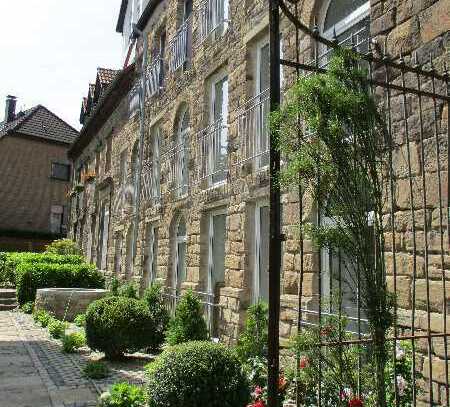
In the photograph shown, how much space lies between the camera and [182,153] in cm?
1032

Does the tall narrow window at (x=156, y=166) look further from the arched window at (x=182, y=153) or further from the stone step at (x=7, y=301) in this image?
the stone step at (x=7, y=301)

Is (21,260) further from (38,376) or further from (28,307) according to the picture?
(38,376)

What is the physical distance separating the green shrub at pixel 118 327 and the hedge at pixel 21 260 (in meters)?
9.62

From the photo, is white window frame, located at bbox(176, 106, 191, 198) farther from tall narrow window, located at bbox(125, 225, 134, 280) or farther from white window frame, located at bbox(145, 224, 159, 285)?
tall narrow window, located at bbox(125, 225, 134, 280)

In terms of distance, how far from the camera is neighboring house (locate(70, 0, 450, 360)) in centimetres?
457

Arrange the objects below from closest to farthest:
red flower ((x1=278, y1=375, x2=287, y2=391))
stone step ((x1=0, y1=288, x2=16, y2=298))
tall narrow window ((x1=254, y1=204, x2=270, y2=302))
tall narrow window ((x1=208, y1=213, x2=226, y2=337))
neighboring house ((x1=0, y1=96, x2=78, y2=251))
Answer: red flower ((x1=278, y1=375, x2=287, y2=391)) → tall narrow window ((x1=254, y1=204, x2=270, y2=302)) → tall narrow window ((x1=208, y1=213, x2=226, y2=337)) → stone step ((x1=0, y1=288, x2=16, y2=298)) → neighboring house ((x1=0, y1=96, x2=78, y2=251))

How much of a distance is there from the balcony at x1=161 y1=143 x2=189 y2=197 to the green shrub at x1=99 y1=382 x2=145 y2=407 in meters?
5.26

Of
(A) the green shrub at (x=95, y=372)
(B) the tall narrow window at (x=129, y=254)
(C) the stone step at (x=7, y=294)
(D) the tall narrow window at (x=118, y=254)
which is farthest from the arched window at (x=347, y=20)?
(C) the stone step at (x=7, y=294)

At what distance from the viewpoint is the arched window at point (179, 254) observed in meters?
10.2

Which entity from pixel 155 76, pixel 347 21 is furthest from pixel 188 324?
pixel 155 76

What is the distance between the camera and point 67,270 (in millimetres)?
14500

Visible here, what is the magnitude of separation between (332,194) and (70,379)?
489 centimetres

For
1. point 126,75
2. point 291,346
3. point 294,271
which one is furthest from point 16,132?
point 291,346

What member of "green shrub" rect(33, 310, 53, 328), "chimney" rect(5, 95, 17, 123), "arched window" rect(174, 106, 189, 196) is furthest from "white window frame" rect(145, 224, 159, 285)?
"chimney" rect(5, 95, 17, 123)
